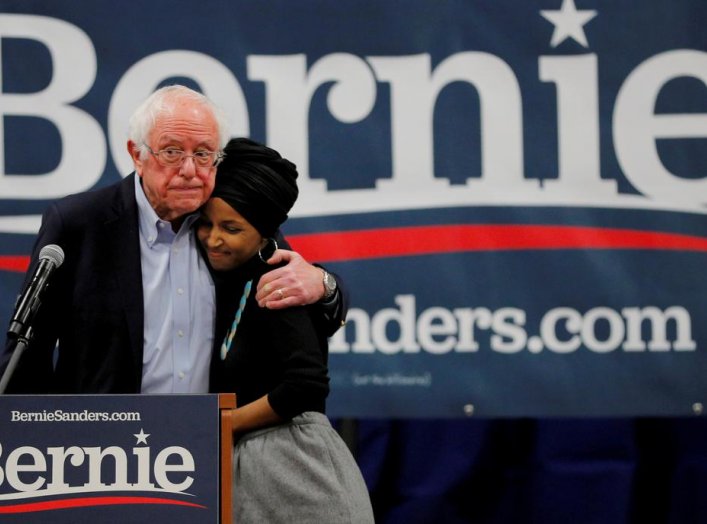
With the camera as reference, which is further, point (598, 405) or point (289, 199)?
point (598, 405)

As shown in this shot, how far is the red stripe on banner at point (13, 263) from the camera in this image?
400 centimetres

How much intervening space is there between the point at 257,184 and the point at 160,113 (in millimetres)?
256

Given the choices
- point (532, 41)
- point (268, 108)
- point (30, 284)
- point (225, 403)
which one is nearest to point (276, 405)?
point (225, 403)

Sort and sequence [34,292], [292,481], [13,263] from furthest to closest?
1. [13,263]
2. [292,481]
3. [34,292]

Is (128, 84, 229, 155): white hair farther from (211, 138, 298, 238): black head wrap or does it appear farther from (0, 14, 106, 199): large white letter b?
(0, 14, 106, 199): large white letter b

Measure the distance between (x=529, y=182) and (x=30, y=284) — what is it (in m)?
2.05

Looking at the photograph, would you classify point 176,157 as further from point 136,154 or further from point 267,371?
point 267,371

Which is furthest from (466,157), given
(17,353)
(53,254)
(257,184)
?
(17,353)

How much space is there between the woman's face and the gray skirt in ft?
1.25

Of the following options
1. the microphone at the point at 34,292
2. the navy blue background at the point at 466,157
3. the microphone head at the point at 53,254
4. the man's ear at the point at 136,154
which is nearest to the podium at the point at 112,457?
the microphone at the point at 34,292

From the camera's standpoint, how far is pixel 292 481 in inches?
101

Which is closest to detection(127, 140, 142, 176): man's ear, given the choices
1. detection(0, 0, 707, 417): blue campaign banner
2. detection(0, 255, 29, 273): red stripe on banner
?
detection(0, 0, 707, 417): blue campaign banner

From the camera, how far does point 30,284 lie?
2.38 meters

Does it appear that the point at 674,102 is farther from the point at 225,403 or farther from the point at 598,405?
the point at 225,403
